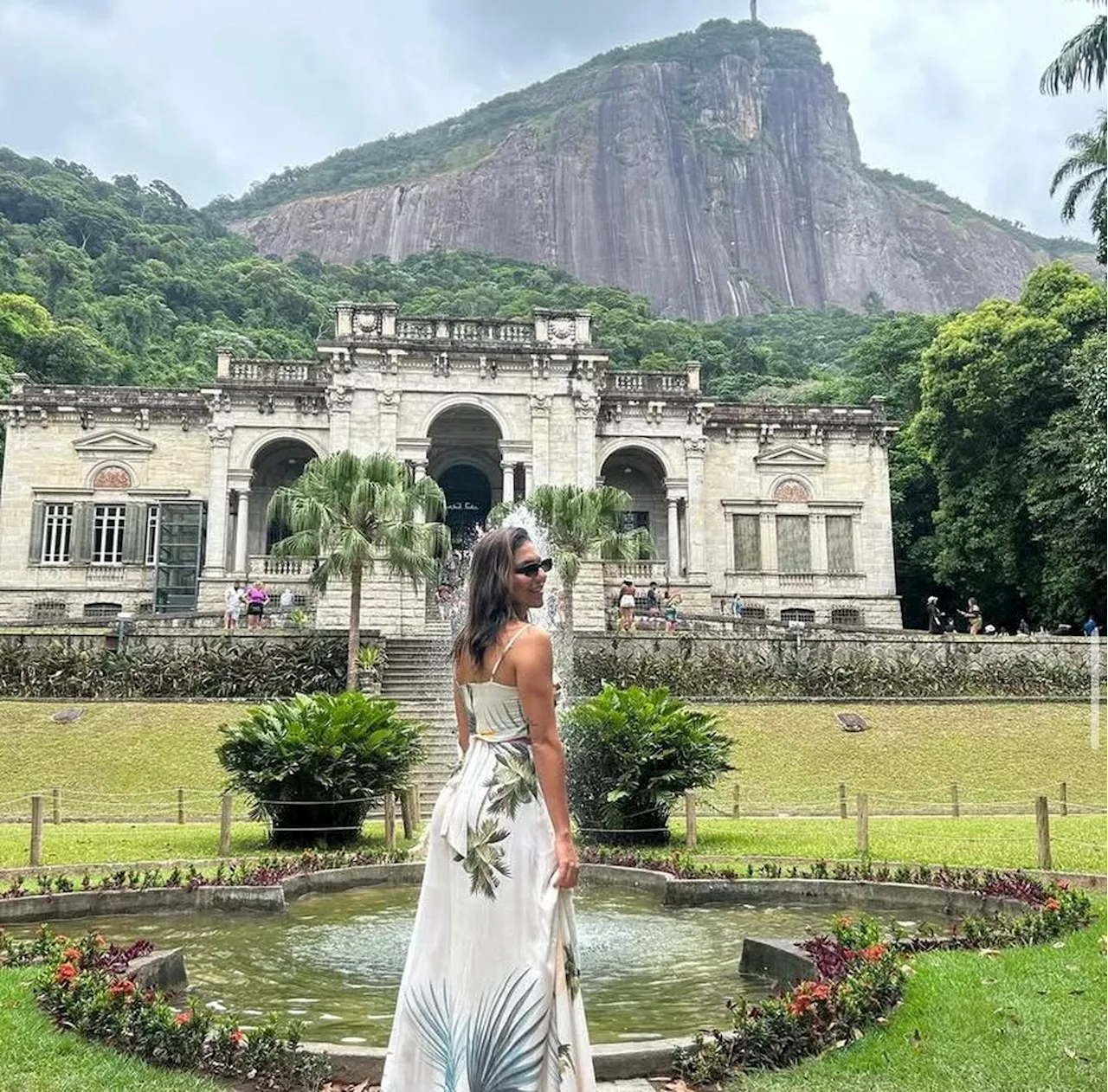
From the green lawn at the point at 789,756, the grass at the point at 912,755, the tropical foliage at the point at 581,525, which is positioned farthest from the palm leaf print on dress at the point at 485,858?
the tropical foliage at the point at 581,525

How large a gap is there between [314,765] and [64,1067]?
8217 mm

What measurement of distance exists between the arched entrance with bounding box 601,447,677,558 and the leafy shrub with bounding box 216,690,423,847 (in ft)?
76.5

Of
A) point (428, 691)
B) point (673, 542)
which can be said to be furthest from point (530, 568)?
point (673, 542)

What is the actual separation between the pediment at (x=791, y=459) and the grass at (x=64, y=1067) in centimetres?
3267

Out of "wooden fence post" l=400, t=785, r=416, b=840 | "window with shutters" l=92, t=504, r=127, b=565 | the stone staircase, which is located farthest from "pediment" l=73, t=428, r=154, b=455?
"wooden fence post" l=400, t=785, r=416, b=840

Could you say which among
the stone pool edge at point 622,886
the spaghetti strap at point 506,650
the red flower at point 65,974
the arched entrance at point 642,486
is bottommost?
the stone pool edge at point 622,886

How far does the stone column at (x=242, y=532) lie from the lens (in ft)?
107

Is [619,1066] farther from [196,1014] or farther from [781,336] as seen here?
[781,336]

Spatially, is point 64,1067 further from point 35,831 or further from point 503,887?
point 35,831

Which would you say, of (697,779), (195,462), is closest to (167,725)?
(697,779)

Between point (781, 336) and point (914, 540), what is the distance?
5499 centimetres

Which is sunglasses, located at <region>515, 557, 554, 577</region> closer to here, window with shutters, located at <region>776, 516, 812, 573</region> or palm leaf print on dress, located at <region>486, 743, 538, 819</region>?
palm leaf print on dress, located at <region>486, 743, 538, 819</region>

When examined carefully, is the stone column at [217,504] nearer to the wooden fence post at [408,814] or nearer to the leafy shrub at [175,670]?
the leafy shrub at [175,670]

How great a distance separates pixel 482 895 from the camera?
3678 millimetres
